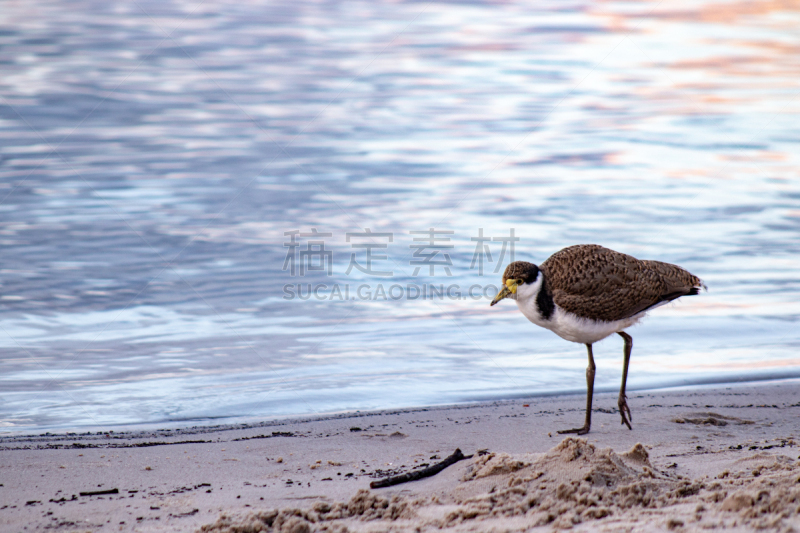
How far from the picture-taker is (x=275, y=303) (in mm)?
8828

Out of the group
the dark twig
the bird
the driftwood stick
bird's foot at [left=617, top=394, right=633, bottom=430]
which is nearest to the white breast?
the bird

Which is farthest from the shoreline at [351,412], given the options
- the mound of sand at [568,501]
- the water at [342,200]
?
the mound of sand at [568,501]

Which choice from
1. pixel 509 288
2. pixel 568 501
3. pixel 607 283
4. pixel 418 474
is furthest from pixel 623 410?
pixel 568 501

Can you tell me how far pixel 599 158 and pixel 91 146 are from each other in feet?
28.5

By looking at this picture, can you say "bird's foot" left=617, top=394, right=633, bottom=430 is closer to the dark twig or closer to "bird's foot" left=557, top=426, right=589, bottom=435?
"bird's foot" left=557, top=426, right=589, bottom=435

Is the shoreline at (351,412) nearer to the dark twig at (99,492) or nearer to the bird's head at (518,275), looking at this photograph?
the bird's head at (518,275)

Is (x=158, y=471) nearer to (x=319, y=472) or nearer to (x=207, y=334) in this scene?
(x=319, y=472)

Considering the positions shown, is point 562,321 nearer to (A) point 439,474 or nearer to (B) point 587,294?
(B) point 587,294

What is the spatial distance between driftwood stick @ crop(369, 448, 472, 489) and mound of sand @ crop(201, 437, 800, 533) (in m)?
0.10

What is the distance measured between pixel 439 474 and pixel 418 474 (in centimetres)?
12

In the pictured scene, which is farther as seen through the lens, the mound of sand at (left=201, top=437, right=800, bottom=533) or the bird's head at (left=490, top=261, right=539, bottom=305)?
the bird's head at (left=490, top=261, right=539, bottom=305)

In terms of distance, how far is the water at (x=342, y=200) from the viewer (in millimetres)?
6996

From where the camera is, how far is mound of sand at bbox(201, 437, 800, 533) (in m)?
3.04

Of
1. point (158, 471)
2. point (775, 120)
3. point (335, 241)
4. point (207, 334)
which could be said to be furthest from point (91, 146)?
point (775, 120)
